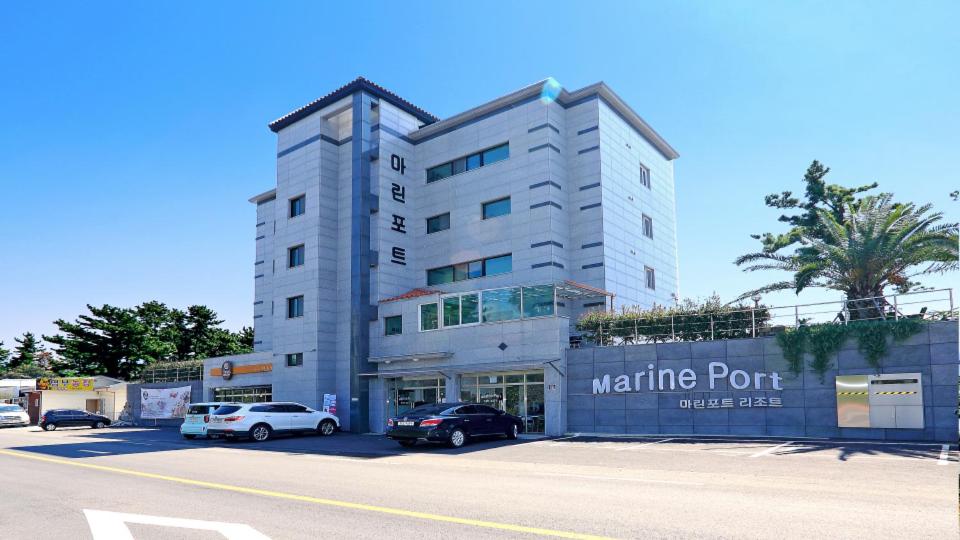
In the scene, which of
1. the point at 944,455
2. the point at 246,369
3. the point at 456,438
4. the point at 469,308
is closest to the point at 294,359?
the point at 246,369

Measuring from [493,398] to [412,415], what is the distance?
6.90m

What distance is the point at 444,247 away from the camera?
35562 millimetres

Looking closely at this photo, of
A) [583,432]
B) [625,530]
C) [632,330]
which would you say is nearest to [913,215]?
[632,330]

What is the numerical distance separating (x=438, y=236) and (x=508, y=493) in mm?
25956

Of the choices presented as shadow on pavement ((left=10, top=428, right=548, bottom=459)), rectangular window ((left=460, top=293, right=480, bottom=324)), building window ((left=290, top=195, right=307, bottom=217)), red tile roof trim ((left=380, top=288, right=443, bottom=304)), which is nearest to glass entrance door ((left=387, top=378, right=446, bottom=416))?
rectangular window ((left=460, top=293, right=480, bottom=324))

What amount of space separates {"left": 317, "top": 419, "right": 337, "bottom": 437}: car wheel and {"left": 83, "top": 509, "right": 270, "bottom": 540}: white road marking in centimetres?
1960

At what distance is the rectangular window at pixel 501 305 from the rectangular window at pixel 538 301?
16.4 inches

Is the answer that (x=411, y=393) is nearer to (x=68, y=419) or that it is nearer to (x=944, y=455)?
(x=944, y=455)

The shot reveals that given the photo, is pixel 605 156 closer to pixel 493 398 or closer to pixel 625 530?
pixel 493 398

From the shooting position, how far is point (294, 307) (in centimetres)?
3600

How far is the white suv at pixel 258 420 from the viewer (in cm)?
2572

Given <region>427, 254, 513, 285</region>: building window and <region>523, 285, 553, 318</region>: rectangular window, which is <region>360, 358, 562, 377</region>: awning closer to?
<region>523, 285, 553, 318</region>: rectangular window

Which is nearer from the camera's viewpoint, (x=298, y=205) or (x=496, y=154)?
(x=496, y=154)

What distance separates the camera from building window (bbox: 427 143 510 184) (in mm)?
34344
